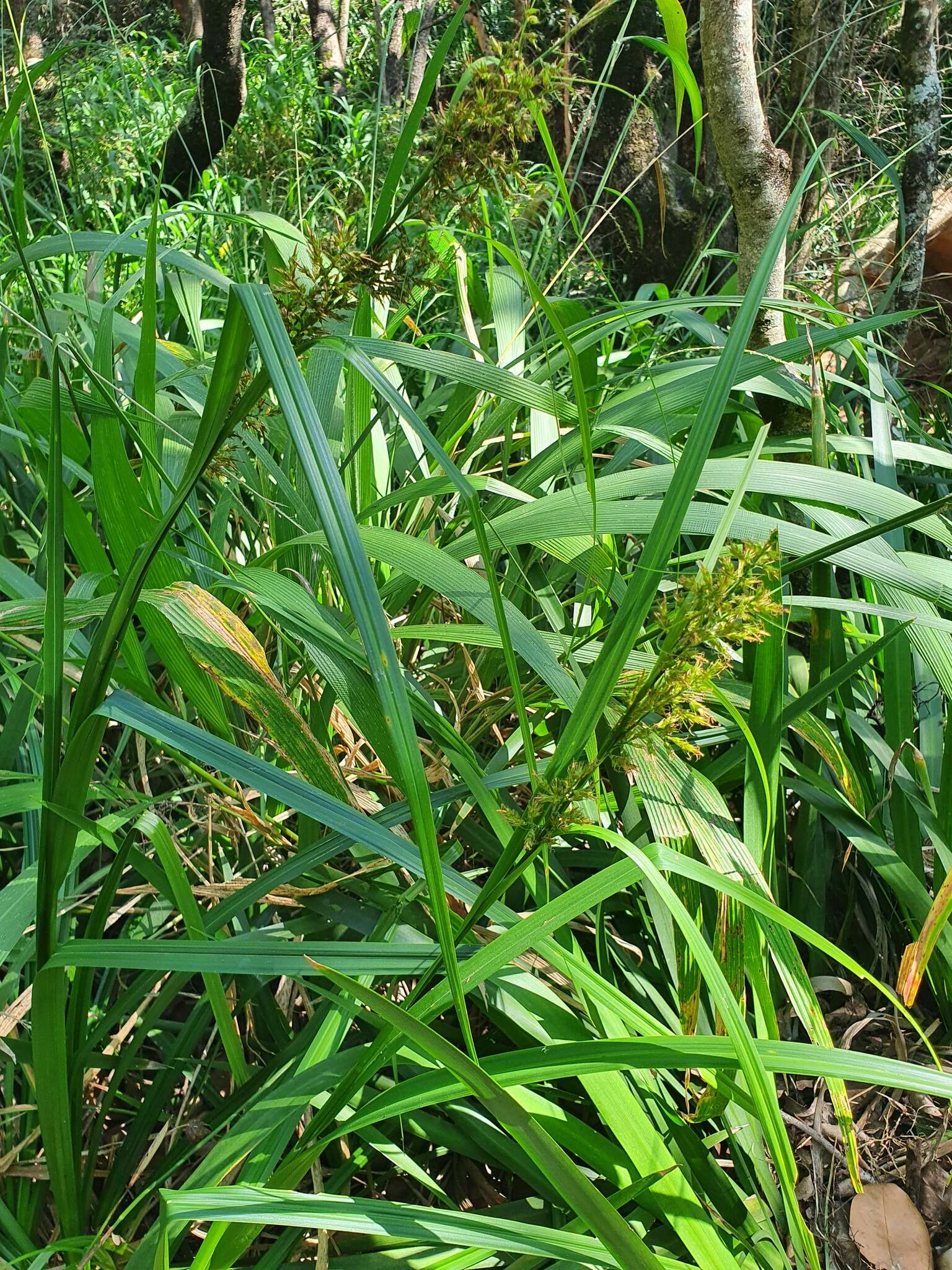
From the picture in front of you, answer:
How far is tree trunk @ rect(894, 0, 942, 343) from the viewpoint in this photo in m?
1.75

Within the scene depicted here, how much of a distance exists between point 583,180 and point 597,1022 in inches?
119

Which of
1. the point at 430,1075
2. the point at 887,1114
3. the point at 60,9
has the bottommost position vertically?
the point at 887,1114

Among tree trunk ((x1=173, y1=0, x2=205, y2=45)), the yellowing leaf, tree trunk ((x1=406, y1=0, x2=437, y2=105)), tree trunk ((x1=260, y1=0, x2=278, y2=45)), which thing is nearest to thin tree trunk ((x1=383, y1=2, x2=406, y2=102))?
tree trunk ((x1=406, y1=0, x2=437, y2=105))

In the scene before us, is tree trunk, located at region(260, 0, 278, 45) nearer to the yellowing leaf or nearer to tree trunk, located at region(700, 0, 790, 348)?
tree trunk, located at region(700, 0, 790, 348)

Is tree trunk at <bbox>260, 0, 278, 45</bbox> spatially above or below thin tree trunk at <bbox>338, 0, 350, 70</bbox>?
above

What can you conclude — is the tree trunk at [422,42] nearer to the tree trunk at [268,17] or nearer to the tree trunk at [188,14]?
the tree trunk at [268,17]

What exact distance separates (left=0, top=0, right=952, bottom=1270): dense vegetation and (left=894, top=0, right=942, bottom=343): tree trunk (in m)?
0.73

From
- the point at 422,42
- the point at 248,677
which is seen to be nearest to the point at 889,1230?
the point at 248,677

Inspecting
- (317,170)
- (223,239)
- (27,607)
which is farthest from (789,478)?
(317,170)

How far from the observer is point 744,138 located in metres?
1.16

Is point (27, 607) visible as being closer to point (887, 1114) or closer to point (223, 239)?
point (887, 1114)

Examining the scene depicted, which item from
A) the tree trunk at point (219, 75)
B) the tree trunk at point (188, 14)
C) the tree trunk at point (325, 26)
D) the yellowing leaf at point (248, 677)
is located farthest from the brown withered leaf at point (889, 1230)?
the tree trunk at point (188, 14)

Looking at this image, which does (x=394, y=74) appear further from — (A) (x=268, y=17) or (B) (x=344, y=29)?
(A) (x=268, y=17)

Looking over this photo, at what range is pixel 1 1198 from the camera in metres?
0.63
